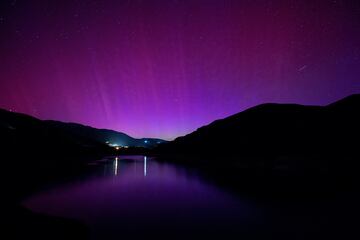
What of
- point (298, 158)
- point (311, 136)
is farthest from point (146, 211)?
point (311, 136)

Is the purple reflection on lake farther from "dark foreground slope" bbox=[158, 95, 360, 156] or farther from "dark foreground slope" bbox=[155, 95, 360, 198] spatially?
"dark foreground slope" bbox=[158, 95, 360, 156]

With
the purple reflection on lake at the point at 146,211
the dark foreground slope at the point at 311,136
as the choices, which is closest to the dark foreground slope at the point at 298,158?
the dark foreground slope at the point at 311,136

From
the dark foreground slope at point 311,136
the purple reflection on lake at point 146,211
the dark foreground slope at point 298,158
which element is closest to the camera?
the purple reflection on lake at point 146,211

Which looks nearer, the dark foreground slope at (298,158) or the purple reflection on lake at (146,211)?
the purple reflection on lake at (146,211)

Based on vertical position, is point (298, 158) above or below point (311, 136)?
below

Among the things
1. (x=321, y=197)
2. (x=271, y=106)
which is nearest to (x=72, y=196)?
(x=321, y=197)

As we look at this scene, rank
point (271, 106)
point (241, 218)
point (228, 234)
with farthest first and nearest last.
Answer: point (271, 106) → point (241, 218) → point (228, 234)

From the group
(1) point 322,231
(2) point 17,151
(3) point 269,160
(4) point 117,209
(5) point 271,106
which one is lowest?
(1) point 322,231

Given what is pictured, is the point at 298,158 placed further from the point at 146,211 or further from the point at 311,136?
the point at 146,211

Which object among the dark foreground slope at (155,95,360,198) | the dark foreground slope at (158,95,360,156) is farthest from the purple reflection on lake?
the dark foreground slope at (158,95,360,156)

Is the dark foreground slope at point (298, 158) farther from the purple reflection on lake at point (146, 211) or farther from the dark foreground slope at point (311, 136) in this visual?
the purple reflection on lake at point (146, 211)

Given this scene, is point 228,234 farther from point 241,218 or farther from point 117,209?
point 117,209

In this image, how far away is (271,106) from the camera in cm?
12725

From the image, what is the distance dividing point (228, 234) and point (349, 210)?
42.6 feet
